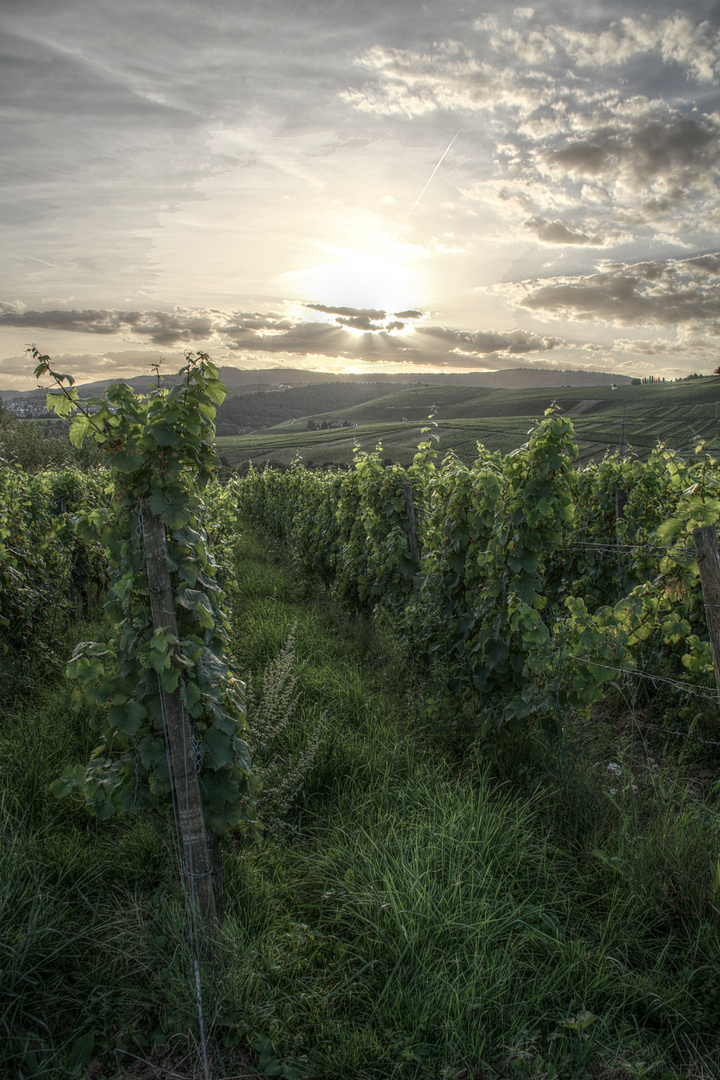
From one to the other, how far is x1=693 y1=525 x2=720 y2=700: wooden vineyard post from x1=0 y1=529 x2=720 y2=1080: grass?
1.04 meters


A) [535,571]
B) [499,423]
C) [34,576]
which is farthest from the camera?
[499,423]

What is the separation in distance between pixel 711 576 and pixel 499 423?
6236 centimetres

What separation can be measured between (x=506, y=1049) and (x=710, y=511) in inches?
113

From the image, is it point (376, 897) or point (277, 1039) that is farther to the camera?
point (376, 897)

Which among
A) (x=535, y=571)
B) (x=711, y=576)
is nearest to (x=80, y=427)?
(x=711, y=576)

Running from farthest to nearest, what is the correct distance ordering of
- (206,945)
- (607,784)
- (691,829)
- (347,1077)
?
(607,784) → (691,829) → (206,945) → (347,1077)

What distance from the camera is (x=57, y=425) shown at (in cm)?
5638

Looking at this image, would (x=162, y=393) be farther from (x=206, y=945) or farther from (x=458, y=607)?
(x=458, y=607)

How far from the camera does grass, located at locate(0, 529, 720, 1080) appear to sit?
2033 mm

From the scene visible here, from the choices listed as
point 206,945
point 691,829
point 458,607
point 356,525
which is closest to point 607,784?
point 691,829

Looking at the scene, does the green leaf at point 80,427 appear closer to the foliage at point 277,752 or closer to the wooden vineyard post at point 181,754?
the wooden vineyard post at point 181,754

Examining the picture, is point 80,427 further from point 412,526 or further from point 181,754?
point 412,526

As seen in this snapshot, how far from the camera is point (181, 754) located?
7.81 feet

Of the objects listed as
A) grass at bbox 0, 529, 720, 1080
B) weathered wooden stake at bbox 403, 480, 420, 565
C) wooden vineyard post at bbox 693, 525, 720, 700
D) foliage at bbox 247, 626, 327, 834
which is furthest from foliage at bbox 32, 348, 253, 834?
weathered wooden stake at bbox 403, 480, 420, 565
